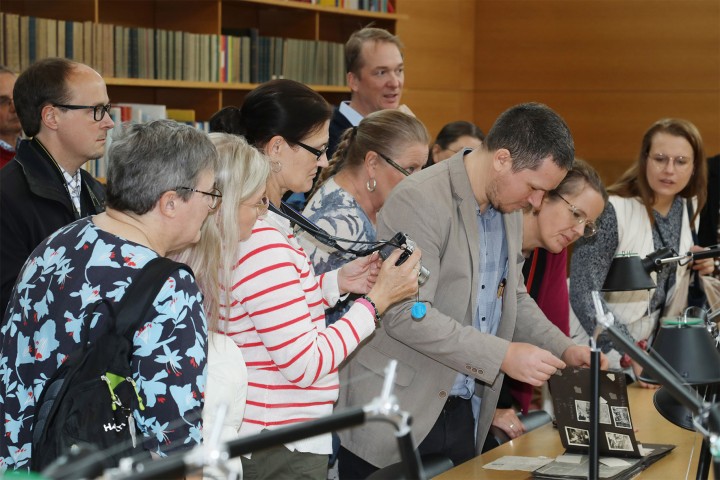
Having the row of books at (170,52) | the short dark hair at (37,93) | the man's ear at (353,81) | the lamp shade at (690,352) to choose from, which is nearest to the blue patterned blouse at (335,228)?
the short dark hair at (37,93)

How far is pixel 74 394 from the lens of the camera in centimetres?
157

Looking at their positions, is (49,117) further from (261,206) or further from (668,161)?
(668,161)

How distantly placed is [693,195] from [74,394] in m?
3.05

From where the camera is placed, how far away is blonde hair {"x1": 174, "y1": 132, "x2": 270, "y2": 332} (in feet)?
6.47

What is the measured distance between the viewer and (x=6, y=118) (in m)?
3.89

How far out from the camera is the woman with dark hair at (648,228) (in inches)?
140

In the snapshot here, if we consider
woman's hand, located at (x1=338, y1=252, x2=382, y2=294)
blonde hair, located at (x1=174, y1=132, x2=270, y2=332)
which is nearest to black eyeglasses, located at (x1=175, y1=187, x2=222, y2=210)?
blonde hair, located at (x1=174, y1=132, x2=270, y2=332)

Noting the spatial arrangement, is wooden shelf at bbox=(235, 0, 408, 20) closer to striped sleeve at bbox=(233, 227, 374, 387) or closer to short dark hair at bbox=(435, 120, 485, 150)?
short dark hair at bbox=(435, 120, 485, 150)

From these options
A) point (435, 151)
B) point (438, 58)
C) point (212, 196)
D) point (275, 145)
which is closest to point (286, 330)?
point (212, 196)

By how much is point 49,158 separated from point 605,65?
5.15m

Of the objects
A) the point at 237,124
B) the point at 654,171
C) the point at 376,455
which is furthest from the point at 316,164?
the point at 654,171

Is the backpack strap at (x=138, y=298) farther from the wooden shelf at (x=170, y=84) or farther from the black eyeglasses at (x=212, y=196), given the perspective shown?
the wooden shelf at (x=170, y=84)

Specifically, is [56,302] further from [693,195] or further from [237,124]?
[693,195]

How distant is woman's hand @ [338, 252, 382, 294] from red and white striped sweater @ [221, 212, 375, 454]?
0.29 metres
